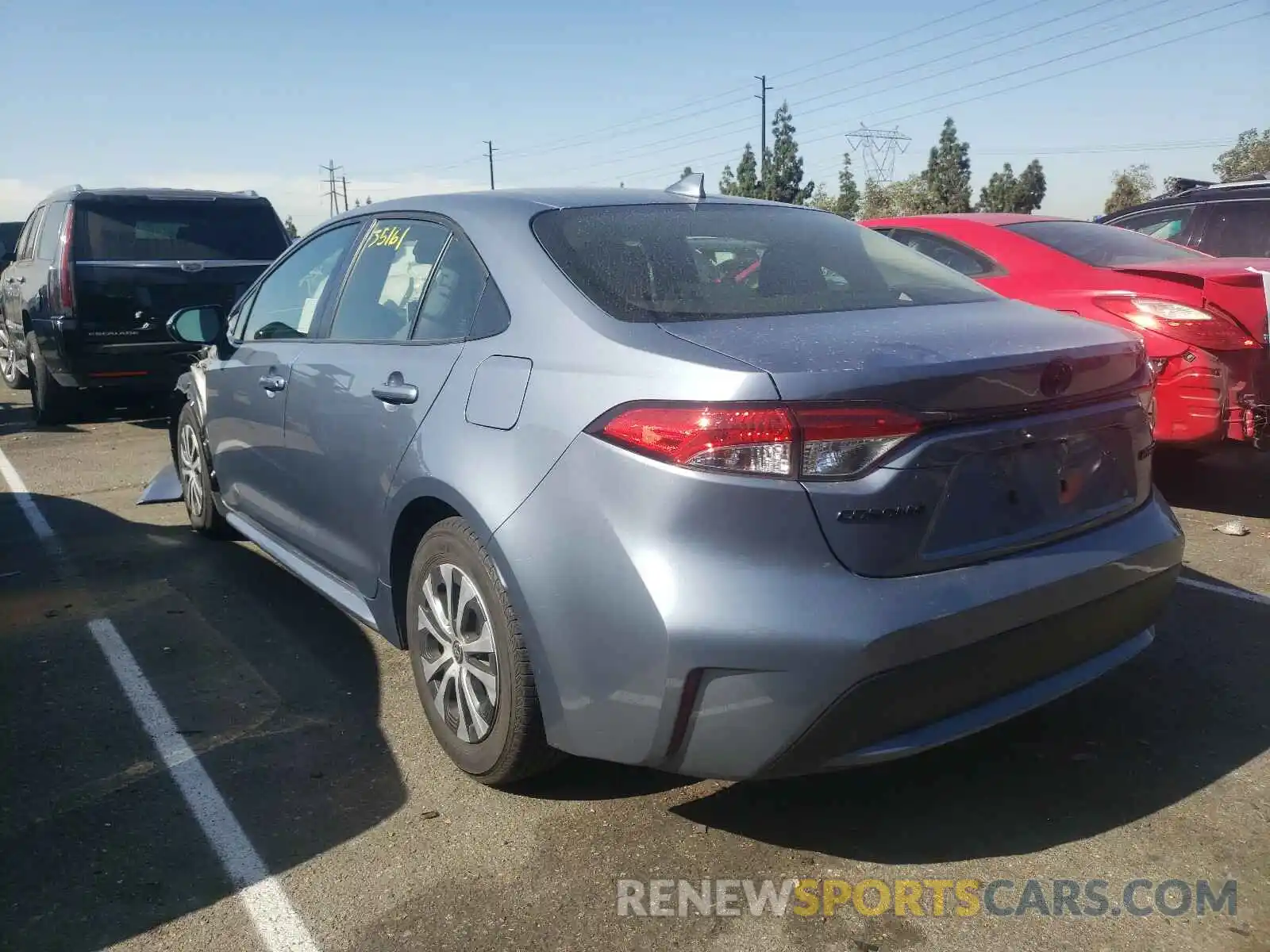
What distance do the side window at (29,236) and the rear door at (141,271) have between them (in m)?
1.66

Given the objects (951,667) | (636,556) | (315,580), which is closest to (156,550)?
(315,580)

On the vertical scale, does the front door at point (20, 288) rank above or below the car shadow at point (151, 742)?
above

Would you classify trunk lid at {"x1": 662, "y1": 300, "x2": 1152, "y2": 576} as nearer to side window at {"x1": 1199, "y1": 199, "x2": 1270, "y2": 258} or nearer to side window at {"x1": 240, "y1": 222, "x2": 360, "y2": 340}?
side window at {"x1": 240, "y1": 222, "x2": 360, "y2": 340}

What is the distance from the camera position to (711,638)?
227 cm

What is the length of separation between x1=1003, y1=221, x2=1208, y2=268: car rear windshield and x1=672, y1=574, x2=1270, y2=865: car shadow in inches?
116

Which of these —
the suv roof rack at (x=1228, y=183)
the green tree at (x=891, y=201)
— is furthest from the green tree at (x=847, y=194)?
the suv roof rack at (x=1228, y=183)

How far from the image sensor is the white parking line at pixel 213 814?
2.44 metres

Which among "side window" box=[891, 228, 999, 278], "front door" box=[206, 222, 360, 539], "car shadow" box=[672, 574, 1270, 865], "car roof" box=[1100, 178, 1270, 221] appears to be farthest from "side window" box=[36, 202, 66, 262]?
"car roof" box=[1100, 178, 1270, 221]

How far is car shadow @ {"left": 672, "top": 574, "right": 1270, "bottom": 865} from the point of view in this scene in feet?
8.85

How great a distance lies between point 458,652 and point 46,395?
8.17 m

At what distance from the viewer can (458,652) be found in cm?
294

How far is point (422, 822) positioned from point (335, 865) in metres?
0.26

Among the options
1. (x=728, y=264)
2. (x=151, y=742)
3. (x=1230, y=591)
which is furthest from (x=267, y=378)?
(x=1230, y=591)

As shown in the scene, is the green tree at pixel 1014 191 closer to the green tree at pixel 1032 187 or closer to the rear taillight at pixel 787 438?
the green tree at pixel 1032 187
